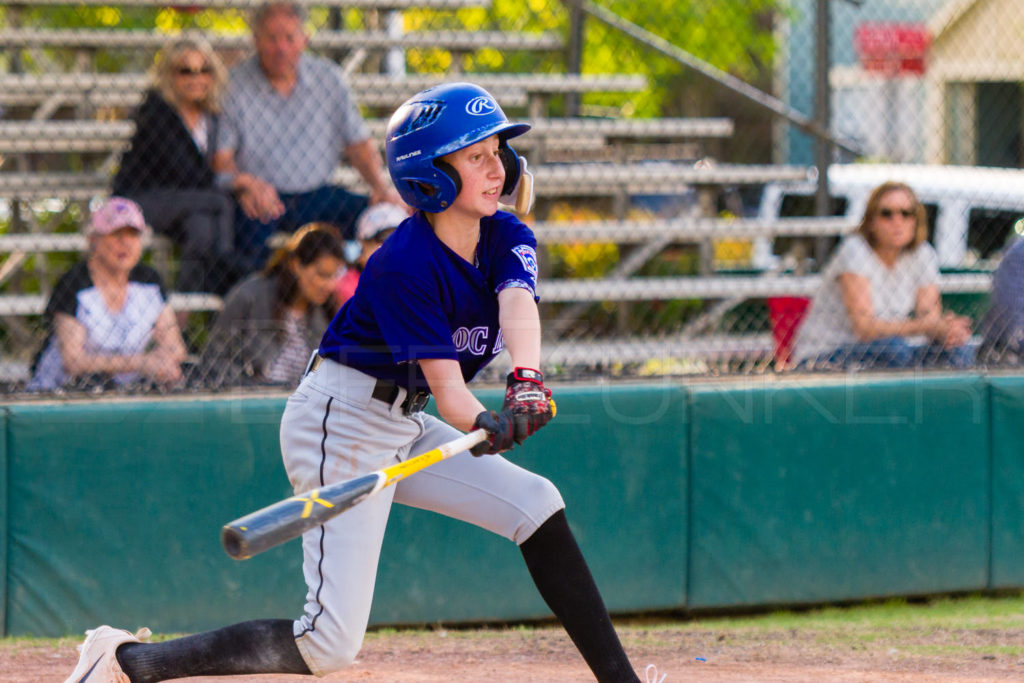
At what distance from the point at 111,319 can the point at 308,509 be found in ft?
8.25

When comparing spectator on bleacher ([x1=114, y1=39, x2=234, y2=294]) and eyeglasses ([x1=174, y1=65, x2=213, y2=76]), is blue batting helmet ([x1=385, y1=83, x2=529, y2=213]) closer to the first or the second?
spectator on bleacher ([x1=114, y1=39, x2=234, y2=294])

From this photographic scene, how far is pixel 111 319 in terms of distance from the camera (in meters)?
4.80

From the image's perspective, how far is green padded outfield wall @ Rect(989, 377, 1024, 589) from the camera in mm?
4785

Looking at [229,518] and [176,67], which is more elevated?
[176,67]

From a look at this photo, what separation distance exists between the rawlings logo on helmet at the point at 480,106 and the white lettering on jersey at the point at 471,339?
514 mm

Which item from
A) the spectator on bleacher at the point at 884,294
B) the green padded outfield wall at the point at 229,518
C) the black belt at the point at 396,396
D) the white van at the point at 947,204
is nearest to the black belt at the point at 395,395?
the black belt at the point at 396,396

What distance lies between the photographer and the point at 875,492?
4719mm

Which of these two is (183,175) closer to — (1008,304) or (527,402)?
(527,402)

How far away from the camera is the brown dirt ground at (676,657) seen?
3.80 meters

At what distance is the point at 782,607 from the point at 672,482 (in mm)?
703

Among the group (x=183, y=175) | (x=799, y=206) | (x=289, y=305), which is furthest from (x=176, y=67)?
(x=799, y=206)

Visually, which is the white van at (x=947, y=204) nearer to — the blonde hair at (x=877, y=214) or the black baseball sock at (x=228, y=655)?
the blonde hair at (x=877, y=214)

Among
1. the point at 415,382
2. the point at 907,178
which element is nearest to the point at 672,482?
the point at 415,382

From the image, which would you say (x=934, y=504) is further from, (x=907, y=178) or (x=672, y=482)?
(x=907, y=178)
